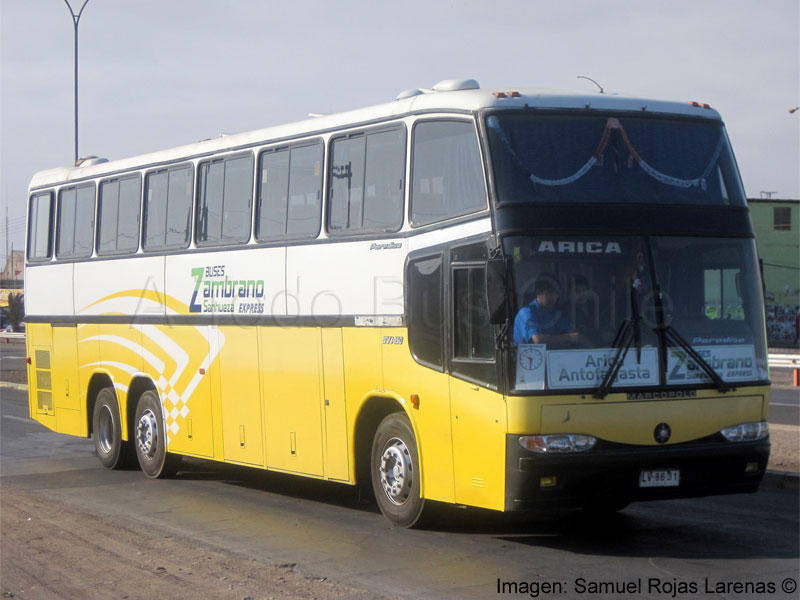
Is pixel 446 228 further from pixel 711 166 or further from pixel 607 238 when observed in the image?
pixel 711 166

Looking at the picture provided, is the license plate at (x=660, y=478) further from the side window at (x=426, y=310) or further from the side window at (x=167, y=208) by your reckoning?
the side window at (x=167, y=208)

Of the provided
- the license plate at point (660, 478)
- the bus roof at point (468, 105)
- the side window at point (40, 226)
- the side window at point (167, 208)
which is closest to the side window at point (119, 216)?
the side window at point (167, 208)

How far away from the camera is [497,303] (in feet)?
29.1

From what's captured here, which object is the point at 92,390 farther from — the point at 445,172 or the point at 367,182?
the point at 445,172

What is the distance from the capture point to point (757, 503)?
473 inches

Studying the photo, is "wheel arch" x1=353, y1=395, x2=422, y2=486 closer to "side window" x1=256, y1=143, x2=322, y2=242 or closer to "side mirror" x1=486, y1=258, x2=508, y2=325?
"side window" x1=256, y1=143, x2=322, y2=242

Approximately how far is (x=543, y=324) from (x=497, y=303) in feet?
1.34

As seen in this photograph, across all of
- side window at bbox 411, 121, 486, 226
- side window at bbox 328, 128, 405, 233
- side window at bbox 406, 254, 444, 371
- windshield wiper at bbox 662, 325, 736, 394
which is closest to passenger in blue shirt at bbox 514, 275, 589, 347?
windshield wiper at bbox 662, 325, 736, 394

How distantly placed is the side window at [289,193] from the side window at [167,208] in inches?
72.0

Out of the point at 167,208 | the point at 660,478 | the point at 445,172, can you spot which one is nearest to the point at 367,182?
the point at 445,172

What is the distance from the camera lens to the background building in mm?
64625

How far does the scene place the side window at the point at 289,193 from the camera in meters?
12.0

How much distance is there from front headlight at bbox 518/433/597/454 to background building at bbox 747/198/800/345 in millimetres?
58618

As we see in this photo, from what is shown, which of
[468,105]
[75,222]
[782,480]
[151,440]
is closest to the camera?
[468,105]
